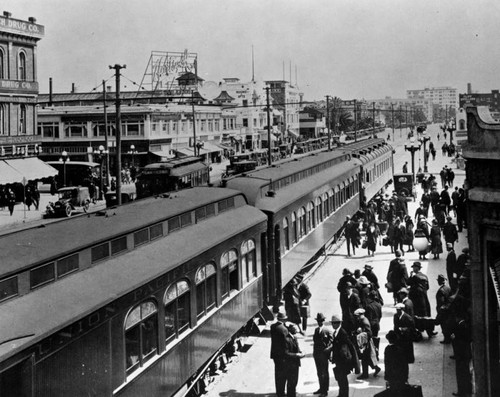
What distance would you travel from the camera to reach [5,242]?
7.03 m

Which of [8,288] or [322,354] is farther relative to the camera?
[322,354]

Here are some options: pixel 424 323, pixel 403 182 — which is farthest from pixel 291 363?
pixel 403 182

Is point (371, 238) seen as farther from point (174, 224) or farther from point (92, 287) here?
point (92, 287)

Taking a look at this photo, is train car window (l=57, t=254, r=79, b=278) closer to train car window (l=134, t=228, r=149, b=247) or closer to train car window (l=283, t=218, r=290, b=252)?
train car window (l=134, t=228, r=149, b=247)

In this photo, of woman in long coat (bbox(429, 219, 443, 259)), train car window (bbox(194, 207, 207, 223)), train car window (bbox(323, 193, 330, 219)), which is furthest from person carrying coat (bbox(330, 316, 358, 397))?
woman in long coat (bbox(429, 219, 443, 259))

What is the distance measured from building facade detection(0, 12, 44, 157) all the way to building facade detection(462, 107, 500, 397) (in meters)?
34.5

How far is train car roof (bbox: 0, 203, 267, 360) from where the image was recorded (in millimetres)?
5645

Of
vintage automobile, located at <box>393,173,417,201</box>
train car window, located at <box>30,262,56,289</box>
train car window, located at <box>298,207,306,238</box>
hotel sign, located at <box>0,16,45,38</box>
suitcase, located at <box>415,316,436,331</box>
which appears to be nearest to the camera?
train car window, located at <box>30,262,56,289</box>

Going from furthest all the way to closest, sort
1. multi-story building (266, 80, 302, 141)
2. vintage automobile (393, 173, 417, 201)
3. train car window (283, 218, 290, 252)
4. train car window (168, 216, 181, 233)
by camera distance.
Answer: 1. multi-story building (266, 80, 302, 141)
2. vintage automobile (393, 173, 417, 201)
3. train car window (283, 218, 290, 252)
4. train car window (168, 216, 181, 233)

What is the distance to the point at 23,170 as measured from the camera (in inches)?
1566

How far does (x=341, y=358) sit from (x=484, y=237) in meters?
2.90

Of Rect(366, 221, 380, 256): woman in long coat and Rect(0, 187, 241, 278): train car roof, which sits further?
Rect(366, 221, 380, 256): woman in long coat

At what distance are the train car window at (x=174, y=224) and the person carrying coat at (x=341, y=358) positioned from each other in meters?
2.94

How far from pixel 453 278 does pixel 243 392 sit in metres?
7.13
